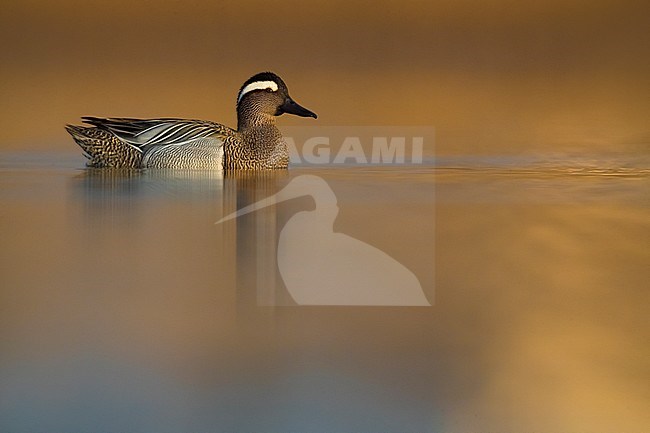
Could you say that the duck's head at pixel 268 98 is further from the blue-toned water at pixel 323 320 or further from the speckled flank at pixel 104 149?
the blue-toned water at pixel 323 320

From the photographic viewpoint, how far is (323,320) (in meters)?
2.20

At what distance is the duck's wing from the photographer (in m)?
5.37

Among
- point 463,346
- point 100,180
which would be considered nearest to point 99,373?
point 463,346

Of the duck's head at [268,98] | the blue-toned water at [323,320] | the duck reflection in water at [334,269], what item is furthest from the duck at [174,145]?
the duck reflection in water at [334,269]

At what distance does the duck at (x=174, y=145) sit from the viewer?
5.39 metres

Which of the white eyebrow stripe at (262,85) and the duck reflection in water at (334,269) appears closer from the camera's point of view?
the duck reflection in water at (334,269)

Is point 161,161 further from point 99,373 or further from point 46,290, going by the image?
point 99,373

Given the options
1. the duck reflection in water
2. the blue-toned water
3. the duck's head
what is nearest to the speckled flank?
the duck's head

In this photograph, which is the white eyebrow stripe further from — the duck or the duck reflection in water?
the duck reflection in water

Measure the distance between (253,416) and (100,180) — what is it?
10.7 ft

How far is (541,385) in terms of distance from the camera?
5.92ft

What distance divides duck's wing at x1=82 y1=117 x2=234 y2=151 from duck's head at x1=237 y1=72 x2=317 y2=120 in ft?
0.99

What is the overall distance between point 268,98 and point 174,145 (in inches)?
24.7

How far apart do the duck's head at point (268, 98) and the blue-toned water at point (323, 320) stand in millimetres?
1785
